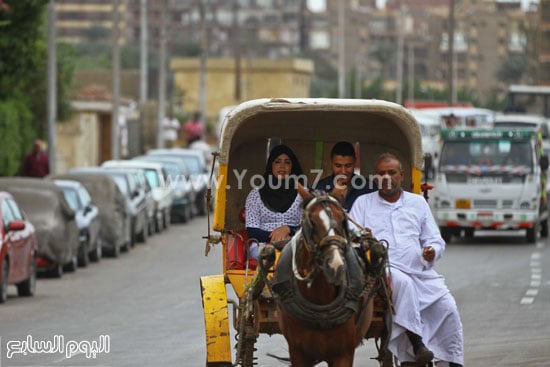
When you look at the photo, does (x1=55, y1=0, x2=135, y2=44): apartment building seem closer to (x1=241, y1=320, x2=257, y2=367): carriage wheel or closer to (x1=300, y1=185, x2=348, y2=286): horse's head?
(x1=241, y1=320, x2=257, y2=367): carriage wheel

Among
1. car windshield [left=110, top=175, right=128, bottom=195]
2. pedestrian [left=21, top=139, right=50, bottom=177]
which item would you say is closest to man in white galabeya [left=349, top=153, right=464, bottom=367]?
car windshield [left=110, top=175, right=128, bottom=195]

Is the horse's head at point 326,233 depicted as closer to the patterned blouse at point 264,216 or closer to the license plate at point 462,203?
the patterned blouse at point 264,216

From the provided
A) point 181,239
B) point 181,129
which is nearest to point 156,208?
point 181,239

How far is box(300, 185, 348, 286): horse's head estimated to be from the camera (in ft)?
36.8

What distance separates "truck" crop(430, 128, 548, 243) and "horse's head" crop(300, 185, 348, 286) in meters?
24.0

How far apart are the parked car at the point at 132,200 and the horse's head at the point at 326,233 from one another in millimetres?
24660

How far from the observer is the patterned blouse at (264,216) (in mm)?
14211

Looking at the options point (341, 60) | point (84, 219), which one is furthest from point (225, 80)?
point (84, 219)

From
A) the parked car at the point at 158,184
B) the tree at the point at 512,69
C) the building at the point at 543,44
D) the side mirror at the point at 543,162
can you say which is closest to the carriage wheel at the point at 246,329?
the side mirror at the point at 543,162

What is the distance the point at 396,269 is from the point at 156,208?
29516 millimetres

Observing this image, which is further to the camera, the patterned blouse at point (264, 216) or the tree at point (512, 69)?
the tree at point (512, 69)

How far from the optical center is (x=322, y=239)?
11.4 meters

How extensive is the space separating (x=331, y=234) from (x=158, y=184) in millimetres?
32978

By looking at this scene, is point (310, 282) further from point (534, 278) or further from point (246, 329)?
point (534, 278)
